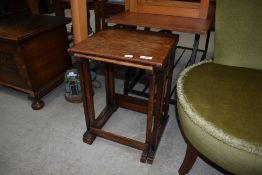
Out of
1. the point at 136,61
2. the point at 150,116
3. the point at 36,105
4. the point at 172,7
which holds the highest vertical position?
the point at 172,7

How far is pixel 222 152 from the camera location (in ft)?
2.76

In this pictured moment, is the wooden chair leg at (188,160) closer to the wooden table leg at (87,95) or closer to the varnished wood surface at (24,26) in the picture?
the wooden table leg at (87,95)

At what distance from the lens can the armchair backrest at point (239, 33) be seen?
43.4 inches

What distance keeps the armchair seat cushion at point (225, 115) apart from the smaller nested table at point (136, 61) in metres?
0.14

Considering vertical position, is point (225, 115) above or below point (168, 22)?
below

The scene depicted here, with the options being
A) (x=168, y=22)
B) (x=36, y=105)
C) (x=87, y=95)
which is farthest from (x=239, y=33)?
(x=36, y=105)

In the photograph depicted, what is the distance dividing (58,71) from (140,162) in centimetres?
105

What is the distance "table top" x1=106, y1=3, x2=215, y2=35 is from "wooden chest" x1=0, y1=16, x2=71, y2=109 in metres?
0.58

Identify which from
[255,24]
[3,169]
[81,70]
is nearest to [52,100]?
[3,169]

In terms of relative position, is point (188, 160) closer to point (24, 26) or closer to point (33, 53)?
point (33, 53)

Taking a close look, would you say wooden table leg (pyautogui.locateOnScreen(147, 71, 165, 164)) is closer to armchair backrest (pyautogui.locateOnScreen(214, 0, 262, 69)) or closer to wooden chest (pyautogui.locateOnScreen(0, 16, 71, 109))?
armchair backrest (pyautogui.locateOnScreen(214, 0, 262, 69))

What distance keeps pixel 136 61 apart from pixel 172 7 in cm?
64

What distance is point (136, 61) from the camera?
0.92 m

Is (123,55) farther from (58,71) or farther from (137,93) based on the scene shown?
(58,71)
